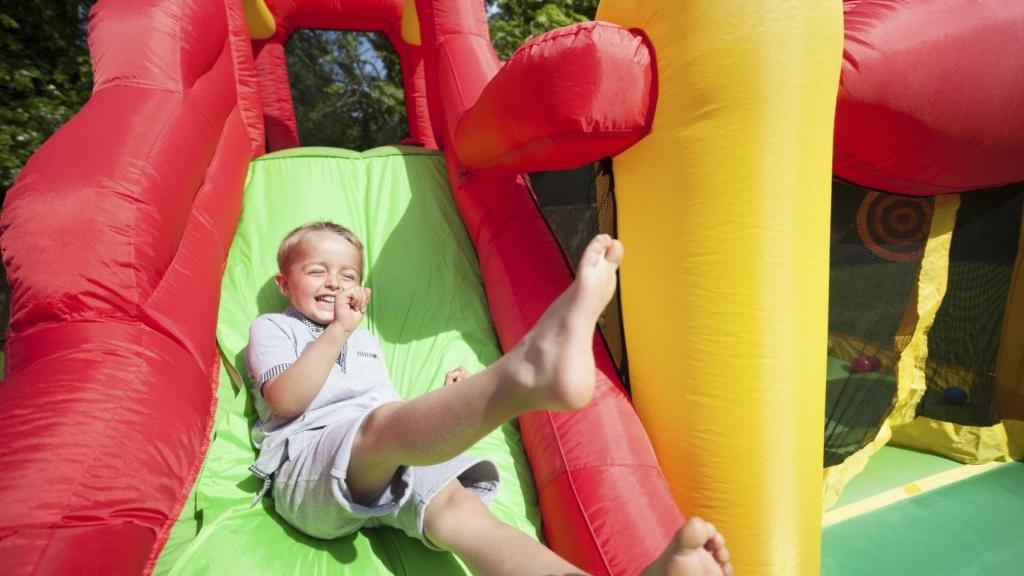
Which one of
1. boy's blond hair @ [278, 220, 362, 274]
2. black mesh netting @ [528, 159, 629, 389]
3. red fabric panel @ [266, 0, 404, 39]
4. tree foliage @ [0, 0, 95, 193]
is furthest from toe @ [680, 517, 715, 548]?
tree foliage @ [0, 0, 95, 193]

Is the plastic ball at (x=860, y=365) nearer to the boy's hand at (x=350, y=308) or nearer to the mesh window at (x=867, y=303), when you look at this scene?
the mesh window at (x=867, y=303)

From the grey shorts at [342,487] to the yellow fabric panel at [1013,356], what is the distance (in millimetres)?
1698

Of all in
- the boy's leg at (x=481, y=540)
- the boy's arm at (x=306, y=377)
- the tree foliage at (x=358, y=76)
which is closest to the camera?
the boy's leg at (x=481, y=540)

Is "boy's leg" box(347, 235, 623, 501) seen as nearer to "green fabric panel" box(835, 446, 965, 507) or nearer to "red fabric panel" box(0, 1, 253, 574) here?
"red fabric panel" box(0, 1, 253, 574)

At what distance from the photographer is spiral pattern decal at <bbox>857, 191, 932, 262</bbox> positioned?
1.55m

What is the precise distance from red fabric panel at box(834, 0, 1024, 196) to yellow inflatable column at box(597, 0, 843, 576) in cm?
14

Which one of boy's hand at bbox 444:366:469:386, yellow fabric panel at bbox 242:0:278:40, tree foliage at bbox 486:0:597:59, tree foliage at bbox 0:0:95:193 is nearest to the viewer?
boy's hand at bbox 444:366:469:386

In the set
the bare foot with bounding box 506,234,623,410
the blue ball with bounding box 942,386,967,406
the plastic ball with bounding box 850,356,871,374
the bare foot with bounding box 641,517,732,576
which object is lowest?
the blue ball with bounding box 942,386,967,406

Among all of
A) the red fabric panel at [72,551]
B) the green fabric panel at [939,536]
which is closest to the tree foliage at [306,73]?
the red fabric panel at [72,551]

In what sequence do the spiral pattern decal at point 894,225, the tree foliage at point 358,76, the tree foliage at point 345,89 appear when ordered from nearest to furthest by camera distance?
1. the spiral pattern decal at point 894,225
2. the tree foliage at point 358,76
3. the tree foliage at point 345,89

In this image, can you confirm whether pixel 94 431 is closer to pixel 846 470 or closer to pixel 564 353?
pixel 564 353

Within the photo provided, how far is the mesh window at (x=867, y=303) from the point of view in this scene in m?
1.56

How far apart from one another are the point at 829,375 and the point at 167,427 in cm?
165

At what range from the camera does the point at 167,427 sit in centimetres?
110
